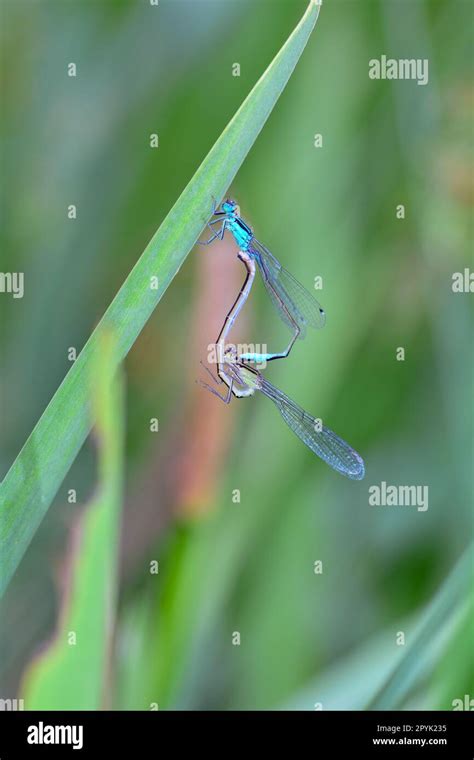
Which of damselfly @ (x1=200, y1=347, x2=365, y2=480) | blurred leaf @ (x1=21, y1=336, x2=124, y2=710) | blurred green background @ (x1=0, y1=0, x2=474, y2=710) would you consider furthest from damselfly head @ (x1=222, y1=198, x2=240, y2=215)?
blurred leaf @ (x1=21, y1=336, x2=124, y2=710)

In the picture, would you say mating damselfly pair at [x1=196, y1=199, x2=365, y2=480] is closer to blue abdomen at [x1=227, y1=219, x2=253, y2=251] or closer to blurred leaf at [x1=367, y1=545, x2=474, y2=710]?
blue abdomen at [x1=227, y1=219, x2=253, y2=251]

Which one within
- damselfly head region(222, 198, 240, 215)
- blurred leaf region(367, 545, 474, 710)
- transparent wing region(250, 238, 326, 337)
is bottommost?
blurred leaf region(367, 545, 474, 710)

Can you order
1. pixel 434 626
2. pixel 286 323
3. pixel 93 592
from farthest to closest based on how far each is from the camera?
pixel 286 323, pixel 434 626, pixel 93 592

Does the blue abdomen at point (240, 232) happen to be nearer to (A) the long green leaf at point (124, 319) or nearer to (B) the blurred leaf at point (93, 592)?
(A) the long green leaf at point (124, 319)

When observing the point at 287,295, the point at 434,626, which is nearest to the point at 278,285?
the point at 287,295

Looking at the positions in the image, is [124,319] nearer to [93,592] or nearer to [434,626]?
[93,592]

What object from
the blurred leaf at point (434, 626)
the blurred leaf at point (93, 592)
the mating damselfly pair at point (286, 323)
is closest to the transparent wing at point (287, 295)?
the mating damselfly pair at point (286, 323)
